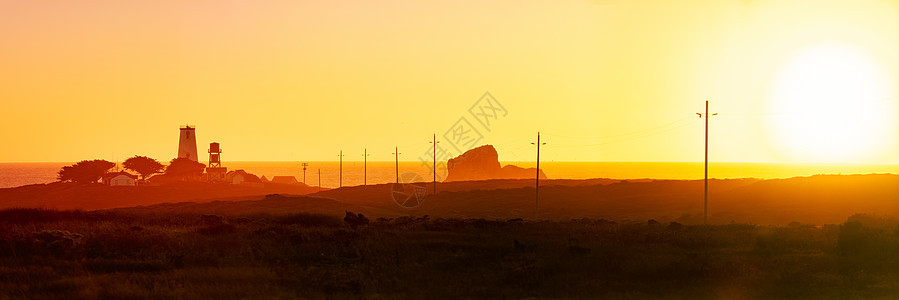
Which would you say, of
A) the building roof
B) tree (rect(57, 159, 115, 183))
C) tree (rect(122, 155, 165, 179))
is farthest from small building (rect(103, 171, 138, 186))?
Answer: the building roof

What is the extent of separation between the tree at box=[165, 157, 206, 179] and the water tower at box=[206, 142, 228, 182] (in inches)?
99.9

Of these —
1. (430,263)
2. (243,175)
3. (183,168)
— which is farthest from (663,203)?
(183,168)

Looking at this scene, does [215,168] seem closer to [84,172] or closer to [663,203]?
[84,172]

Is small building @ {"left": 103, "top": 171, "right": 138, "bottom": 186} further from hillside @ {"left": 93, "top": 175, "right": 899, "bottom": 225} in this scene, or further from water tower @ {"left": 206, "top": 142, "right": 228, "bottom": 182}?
hillside @ {"left": 93, "top": 175, "right": 899, "bottom": 225}

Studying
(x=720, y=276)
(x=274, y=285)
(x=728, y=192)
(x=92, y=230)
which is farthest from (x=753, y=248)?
(x=728, y=192)

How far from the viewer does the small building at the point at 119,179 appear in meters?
144

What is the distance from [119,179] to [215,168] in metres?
24.0

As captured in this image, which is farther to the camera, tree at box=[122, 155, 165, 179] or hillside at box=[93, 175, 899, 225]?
tree at box=[122, 155, 165, 179]

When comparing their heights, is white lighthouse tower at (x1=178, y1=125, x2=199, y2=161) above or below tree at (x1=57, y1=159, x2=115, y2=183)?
above

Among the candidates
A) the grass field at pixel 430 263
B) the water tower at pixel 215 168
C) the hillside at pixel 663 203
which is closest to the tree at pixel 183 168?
the water tower at pixel 215 168

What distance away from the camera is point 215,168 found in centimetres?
16462

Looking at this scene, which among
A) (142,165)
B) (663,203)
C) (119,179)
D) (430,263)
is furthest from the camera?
(142,165)

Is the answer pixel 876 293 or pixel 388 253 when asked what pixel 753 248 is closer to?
pixel 876 293

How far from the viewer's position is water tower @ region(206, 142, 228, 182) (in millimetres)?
161500
